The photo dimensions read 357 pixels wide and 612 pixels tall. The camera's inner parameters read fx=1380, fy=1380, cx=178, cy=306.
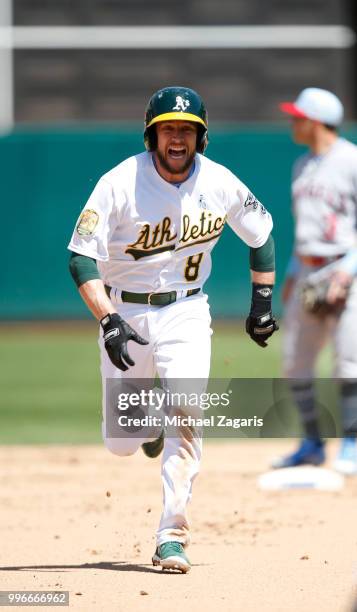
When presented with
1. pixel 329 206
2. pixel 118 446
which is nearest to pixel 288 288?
pixel 329 206

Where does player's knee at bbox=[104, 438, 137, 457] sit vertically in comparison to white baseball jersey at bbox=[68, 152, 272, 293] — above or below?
below

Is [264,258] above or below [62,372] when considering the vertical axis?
below

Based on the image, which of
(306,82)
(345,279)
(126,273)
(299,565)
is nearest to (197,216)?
(126,273)

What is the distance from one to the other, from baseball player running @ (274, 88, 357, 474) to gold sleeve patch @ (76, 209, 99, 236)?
98.3 inches

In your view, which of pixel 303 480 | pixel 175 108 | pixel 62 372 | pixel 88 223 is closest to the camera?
pixel 88 223

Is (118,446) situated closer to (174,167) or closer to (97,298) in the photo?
(97,298)

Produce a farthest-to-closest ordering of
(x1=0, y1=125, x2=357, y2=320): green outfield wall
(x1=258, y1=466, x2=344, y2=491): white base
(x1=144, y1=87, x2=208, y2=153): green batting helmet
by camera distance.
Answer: (x1=0, y1=125, x2=357, y2=320): green outfield wall
(x1=258, y1=466, x2=344, y2=491): white base
(x1=144, y1=87, x2=208, y2=153): green batting helmet

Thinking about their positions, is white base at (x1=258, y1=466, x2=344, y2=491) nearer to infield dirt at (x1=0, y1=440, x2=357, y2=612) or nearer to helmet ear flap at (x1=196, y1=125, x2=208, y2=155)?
infield dirt at (x1=0, y1=440, x2=357, y2=612)

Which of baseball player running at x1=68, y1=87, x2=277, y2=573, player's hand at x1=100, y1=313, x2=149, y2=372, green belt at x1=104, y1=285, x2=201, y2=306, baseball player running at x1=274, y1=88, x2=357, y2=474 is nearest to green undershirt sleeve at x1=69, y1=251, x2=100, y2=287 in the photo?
baseball player running at x1=68, y1=87, x2=277, y2=573

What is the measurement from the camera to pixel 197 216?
5.46 m

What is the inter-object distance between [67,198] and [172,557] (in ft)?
32.6

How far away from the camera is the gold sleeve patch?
207 inches

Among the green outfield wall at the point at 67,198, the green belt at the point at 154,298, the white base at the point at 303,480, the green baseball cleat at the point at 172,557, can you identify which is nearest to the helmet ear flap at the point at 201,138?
the green belt at the point at 154,298

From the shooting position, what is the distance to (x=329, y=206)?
25.2ft
